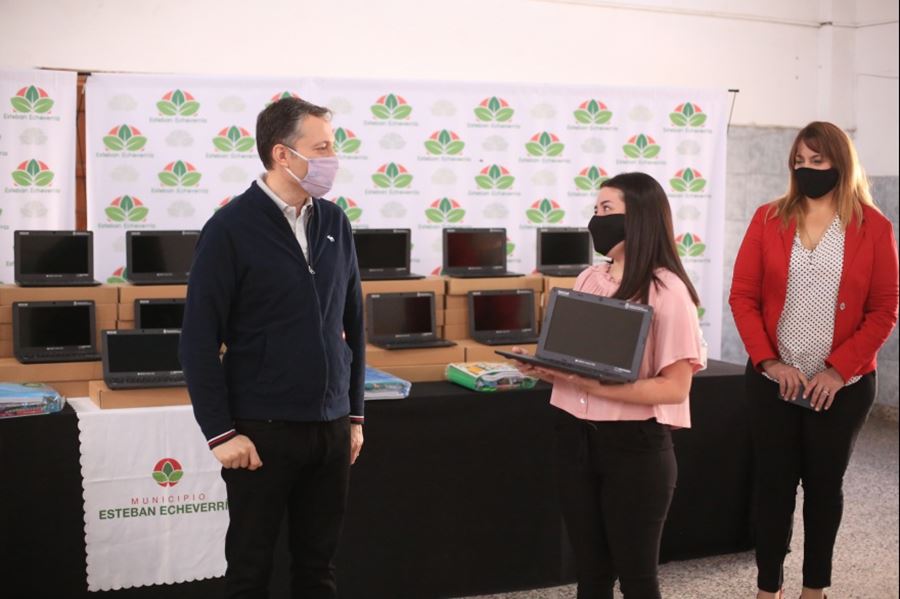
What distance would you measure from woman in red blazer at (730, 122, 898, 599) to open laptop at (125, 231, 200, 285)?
225 cm

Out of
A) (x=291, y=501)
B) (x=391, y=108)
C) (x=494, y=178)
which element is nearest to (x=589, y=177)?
(x=494, y=178)

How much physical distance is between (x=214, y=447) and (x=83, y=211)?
11.2 ft

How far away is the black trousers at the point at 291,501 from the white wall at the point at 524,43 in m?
3.42

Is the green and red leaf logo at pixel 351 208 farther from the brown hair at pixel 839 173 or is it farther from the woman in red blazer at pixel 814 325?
the brown hair at pixel 839 173

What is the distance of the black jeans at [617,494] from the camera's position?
2211mm

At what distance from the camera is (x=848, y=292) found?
2.81 metres

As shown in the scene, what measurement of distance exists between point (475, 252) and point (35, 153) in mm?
2223

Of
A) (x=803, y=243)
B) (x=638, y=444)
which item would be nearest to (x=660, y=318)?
(x=638, y=444)

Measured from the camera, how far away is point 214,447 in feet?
6.93

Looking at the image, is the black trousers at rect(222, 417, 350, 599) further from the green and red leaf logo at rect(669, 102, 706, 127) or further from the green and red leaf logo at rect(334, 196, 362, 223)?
the green and red leaf logo at rect(669, 102, 706, 127)

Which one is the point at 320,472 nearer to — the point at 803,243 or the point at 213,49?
the point at 803,243

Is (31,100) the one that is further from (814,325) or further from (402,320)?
(814,325)

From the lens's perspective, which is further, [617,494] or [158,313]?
[158,313]

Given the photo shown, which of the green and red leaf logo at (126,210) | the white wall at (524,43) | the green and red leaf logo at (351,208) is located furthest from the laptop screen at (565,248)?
the green and red leaf logo at (126,210)
